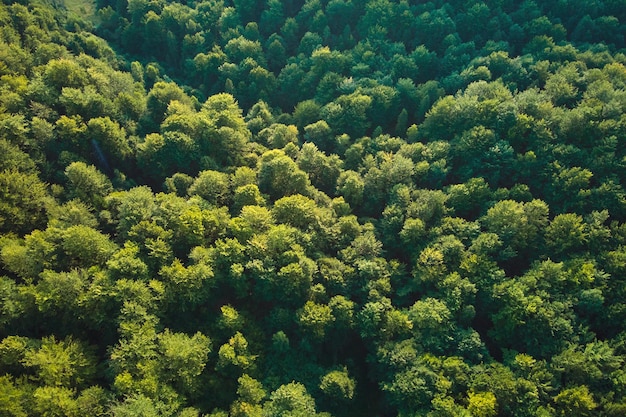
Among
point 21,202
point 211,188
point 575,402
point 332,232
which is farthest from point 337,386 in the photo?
point 21,202

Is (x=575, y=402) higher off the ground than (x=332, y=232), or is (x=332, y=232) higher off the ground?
(x=332, y=232)

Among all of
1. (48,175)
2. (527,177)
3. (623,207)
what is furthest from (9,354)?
(623,207)

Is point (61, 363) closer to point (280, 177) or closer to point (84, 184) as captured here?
point (84, 184)

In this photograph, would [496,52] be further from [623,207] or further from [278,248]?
[278,248]

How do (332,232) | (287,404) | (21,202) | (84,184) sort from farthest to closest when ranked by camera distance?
(332,232) → (84,184) → (21,202) → (287,404)

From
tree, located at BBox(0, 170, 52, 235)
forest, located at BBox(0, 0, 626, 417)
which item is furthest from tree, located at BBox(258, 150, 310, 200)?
tree, located at BBox(0, 170, 52, 235)

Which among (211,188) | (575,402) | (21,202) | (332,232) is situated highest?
(211,188)

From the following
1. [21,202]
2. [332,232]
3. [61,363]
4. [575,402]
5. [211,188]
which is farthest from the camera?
[211,188]

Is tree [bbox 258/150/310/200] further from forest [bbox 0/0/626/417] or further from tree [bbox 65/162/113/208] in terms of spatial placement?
tree [bbox 65/162/113/208]
